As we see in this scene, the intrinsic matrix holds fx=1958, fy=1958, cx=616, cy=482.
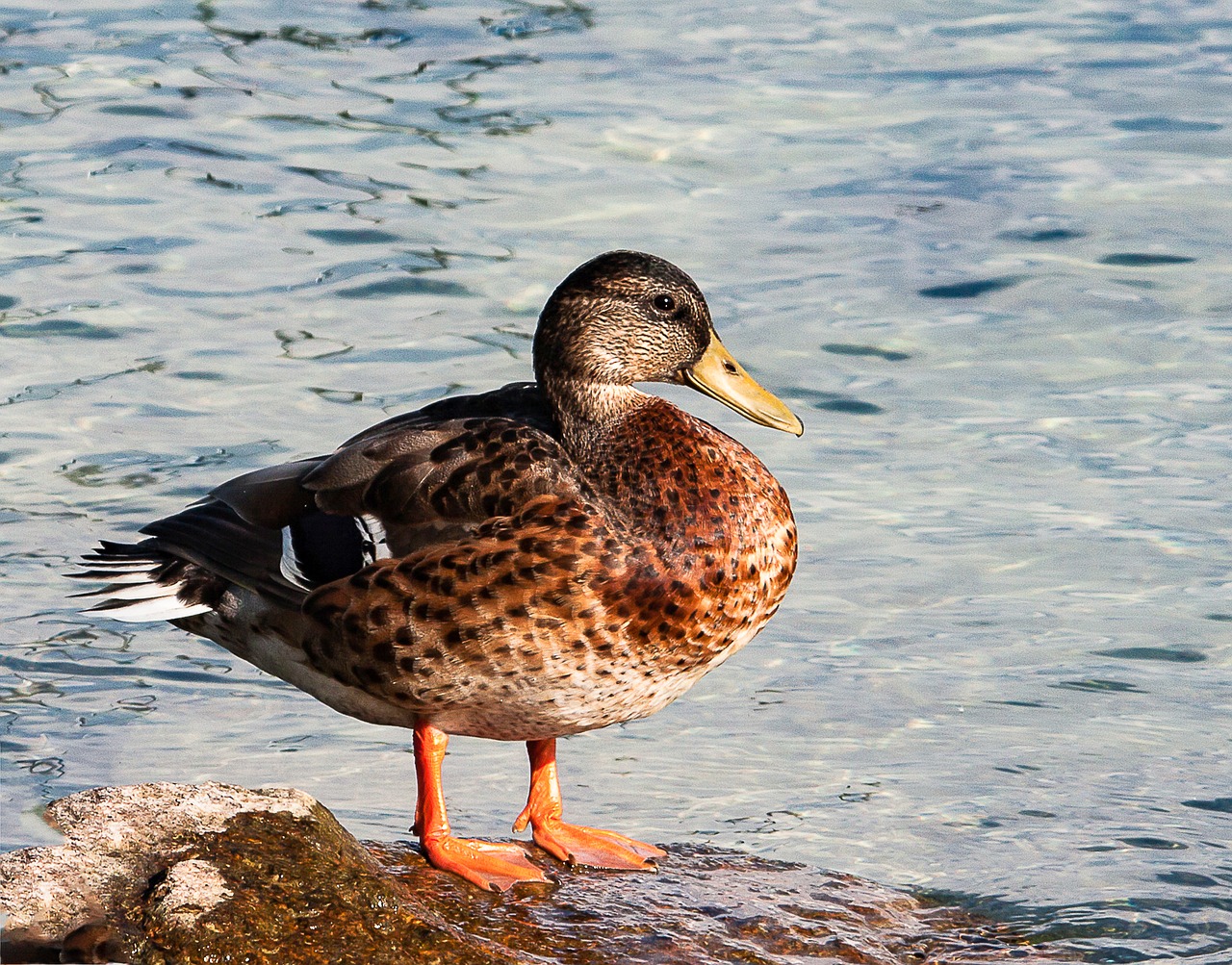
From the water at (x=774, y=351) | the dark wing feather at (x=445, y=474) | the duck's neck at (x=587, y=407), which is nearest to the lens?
the dark wing feather at (x=445, y=474)

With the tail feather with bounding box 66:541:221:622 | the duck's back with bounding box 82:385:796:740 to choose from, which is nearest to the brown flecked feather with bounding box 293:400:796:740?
the duck's back with bounding box 82:385:796:740

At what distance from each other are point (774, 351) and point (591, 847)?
4126 millimetres

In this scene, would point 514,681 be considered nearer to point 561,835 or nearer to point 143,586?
point 561,835

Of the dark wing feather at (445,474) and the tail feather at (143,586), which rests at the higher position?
the dark wing feather at (445,474)

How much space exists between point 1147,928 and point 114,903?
2653 millimetres

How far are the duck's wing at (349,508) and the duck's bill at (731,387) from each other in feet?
1.43

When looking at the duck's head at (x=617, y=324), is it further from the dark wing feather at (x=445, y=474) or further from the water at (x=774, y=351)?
the water at (x=774, y=351)

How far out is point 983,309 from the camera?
9.41 m

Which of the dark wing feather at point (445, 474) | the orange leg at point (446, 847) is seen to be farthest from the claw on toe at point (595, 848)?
the dark wing feather at point (445, 474)

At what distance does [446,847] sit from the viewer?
4.98m

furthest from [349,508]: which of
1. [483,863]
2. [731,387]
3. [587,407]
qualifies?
[731,387]

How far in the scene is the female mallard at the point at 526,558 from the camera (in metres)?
4.72

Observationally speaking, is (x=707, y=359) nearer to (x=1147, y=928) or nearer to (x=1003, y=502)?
(x=1147, y=928)

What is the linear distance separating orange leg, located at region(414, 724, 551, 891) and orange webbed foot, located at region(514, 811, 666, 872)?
0.49 feet
